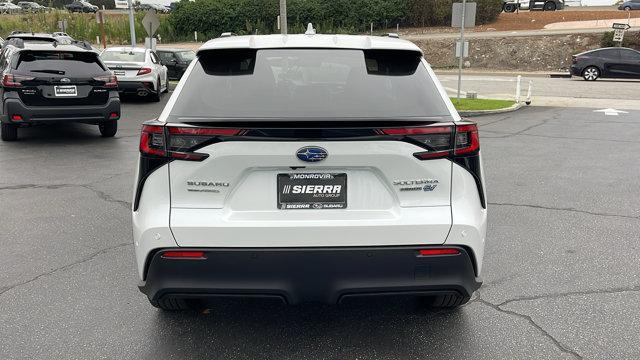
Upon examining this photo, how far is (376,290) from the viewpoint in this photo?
112 inches

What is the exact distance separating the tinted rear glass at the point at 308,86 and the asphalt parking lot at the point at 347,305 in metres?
1.41

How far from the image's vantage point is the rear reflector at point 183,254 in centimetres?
281

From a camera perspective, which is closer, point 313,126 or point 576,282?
point 313,126

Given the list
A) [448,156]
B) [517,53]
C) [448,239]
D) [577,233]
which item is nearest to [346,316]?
[448,239]

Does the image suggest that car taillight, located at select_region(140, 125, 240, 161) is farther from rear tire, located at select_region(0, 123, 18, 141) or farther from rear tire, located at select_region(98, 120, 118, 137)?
rear tire, located at select_region(0, 123, 18, 141)

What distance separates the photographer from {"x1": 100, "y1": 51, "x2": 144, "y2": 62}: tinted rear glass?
54.6ft

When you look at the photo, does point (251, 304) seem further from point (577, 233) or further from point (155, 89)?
point (155, 89)

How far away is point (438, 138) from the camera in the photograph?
2883 millimetres

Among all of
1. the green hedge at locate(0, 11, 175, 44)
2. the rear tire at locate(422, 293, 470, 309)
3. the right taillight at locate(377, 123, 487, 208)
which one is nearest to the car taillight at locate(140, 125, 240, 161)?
the right taillight at locate(377, 123, 487, 208)

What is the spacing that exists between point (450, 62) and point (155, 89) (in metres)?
24.7

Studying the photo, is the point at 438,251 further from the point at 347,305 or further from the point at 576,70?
the point at 576,70

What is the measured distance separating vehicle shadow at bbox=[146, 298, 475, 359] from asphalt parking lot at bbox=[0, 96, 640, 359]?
0.01 metres

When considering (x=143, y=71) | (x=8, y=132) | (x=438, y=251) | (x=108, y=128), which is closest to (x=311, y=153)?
(x=438, y=251)

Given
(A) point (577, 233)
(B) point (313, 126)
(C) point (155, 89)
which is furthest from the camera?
(C) point (155, 89)
